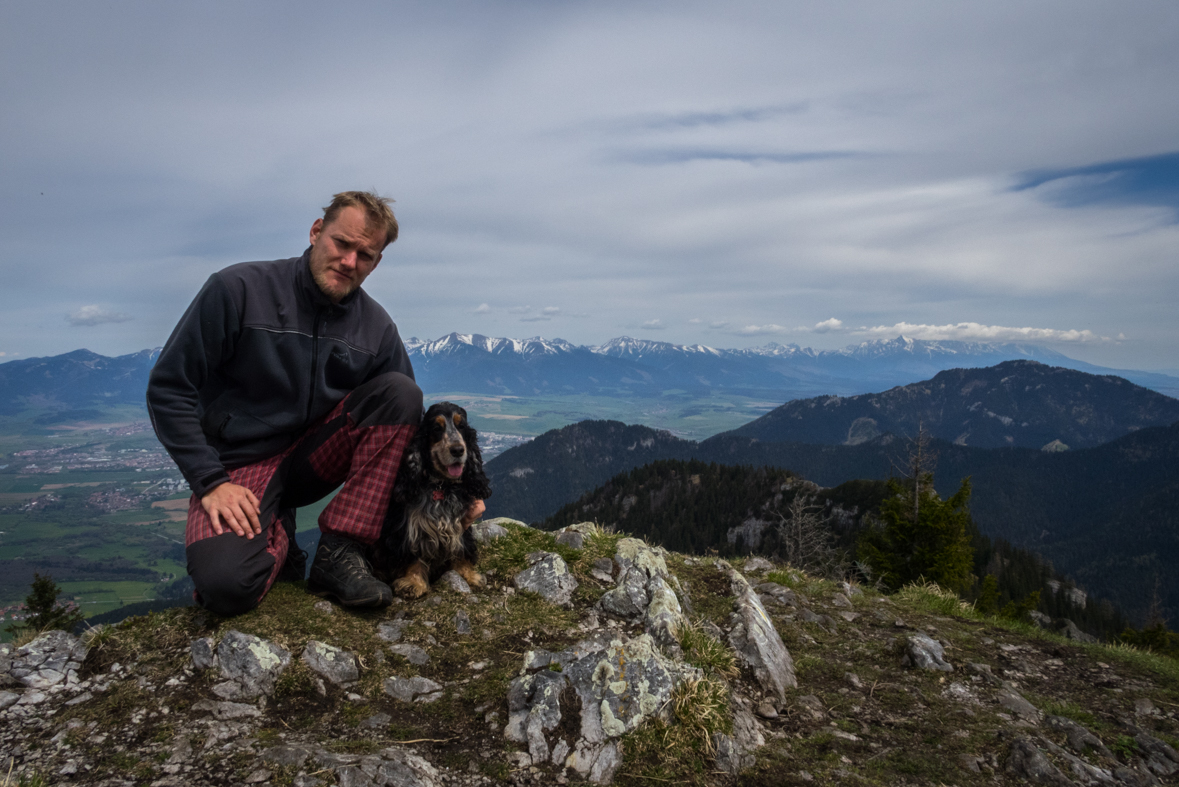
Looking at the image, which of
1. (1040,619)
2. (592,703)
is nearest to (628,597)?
(592,703)

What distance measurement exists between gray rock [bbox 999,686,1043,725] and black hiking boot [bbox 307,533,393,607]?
17.0ft

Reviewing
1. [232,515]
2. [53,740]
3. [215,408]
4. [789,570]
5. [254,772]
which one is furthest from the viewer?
[789,570]

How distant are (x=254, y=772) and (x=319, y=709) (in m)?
0.86

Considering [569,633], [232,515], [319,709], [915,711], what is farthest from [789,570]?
[232,515]

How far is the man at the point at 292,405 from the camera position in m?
4.39

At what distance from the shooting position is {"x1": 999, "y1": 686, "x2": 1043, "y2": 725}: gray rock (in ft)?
14.7

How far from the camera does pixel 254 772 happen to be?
295 cm

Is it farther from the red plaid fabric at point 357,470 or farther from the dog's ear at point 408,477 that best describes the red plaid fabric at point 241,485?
the dog's ear at point 408,477

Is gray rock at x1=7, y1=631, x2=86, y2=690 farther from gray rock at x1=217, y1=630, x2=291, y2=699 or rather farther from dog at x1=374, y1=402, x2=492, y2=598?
dog at x1=374, y1=402, x2=492, y2=598

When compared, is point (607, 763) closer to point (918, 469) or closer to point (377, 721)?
point (377, 721)

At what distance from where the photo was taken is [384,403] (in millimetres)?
4930

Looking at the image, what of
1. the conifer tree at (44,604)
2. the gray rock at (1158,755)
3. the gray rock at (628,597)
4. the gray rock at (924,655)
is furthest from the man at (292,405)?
the conifer tree at (44,604)

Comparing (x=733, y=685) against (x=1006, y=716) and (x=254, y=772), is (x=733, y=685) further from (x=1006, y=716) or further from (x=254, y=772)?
(x=254, y=772)

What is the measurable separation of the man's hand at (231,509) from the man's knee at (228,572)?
0.24 ft
